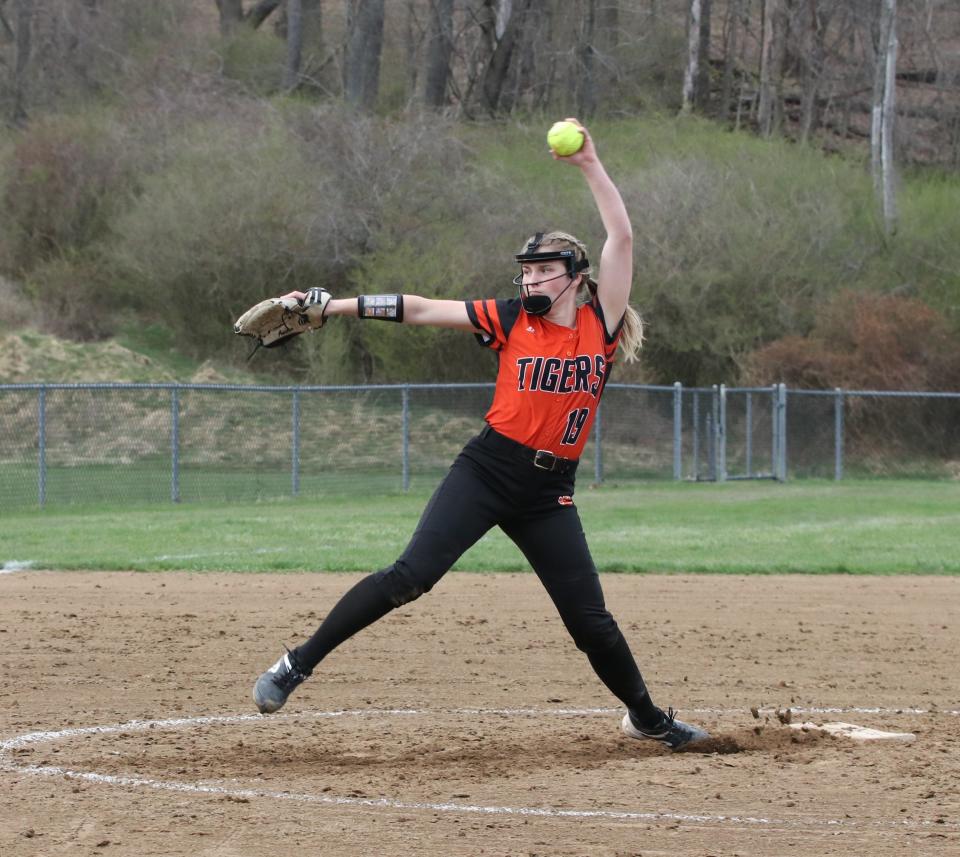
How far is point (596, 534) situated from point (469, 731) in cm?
1038

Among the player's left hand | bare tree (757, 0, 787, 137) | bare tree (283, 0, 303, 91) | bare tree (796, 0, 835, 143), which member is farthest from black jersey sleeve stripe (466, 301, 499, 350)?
bare tree (283, 0, 303, 91)

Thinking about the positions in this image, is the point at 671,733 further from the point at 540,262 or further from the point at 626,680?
the point at 540,262

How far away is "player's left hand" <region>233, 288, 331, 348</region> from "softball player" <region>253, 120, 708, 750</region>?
5 cm

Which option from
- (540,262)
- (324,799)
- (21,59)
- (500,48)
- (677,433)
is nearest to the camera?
(324,799)

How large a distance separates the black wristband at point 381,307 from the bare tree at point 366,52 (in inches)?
1415

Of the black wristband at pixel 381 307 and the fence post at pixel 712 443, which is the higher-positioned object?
the black wristband at pixel 381 307

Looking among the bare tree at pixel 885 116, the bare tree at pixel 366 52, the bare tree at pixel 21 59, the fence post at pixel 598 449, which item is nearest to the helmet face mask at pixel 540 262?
the fence post at pixel 598 449

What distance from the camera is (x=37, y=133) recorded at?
36.4 meters

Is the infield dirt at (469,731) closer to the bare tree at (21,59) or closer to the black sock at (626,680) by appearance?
the black sock at (626,680)

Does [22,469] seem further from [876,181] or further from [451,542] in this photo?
[876,181]

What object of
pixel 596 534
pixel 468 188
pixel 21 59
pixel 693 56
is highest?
pixel 693 56

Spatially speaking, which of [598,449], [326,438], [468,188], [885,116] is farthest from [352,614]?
[885,116]

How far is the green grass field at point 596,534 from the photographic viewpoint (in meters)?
13.7

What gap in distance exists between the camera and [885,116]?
3666cm
